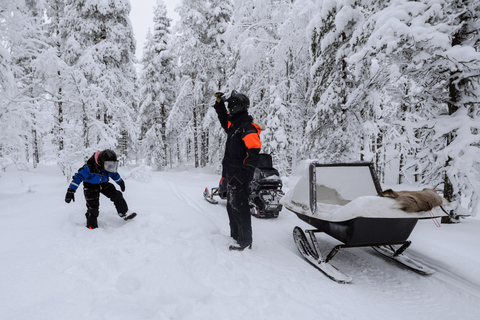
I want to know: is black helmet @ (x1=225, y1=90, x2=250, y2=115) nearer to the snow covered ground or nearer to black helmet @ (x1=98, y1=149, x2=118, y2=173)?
the snow covered ground

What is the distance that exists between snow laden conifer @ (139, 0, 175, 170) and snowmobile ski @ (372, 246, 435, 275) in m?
20.7

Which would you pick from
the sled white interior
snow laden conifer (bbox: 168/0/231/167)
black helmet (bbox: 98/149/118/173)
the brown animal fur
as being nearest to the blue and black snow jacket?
black helmet (bbox: 98/149/118/173)

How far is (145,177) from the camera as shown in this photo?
836 centimetres

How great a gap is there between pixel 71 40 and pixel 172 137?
41.1ft

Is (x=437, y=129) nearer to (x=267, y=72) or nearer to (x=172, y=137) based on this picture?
(x=267, y=72)

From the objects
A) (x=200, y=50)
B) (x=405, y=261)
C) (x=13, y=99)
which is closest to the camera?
(x=405, y=261)

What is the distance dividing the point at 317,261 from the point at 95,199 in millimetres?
3770

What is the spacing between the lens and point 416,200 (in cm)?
293

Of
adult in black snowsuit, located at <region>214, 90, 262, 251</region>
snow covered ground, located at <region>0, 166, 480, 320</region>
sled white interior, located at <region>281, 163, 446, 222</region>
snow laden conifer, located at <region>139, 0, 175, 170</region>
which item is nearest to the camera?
snow covered ground, located at <region>0, 166, 480, 320</region>

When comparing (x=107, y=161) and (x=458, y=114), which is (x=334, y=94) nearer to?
(x=458, y=114)

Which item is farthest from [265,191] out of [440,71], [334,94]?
[334,94]

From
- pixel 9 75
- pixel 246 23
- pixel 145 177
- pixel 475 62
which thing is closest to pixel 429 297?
pixel 475 62

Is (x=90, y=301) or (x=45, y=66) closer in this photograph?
(x=90, y=301)

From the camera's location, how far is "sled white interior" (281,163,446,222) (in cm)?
288
